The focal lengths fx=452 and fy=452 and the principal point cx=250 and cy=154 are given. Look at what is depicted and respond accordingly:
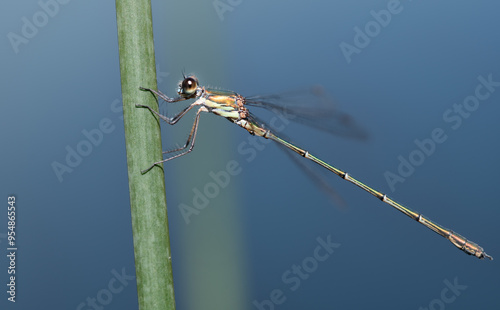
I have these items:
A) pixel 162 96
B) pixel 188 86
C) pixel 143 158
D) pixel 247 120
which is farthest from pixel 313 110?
pixel 143 158

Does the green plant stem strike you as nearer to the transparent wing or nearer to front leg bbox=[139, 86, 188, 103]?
front leg bbox=[139, 86, 188, 103]

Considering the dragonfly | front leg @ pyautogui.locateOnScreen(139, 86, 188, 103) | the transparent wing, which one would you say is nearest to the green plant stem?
front leg @ pyautogui.locateOnScreen(139, 86, 188, 103)

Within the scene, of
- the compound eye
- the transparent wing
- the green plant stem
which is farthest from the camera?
the transparent wing

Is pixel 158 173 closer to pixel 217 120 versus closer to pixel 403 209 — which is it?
pixel 217 120

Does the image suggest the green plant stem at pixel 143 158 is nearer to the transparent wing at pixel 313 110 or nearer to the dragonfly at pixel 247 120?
the dragonfly at pixel 247 120

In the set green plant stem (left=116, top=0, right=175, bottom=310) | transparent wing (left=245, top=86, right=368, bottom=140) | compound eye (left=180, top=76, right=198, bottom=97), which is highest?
transparent wing (left=245, top=86, right=368, bottom=140)

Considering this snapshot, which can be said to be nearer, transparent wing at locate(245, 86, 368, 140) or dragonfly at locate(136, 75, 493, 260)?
dragonfly at locate(136, 75, 493, 260)

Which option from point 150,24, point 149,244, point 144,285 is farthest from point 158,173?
point 150,24

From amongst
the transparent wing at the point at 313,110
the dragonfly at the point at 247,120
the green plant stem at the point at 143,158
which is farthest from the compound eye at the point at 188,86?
the green plant stem at the point at 143,158
